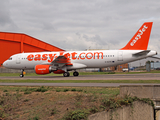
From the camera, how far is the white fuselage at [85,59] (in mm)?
26484

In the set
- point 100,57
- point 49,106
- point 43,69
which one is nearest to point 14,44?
point 43,69

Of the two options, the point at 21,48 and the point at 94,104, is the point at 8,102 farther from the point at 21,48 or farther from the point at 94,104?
the point at 21,48

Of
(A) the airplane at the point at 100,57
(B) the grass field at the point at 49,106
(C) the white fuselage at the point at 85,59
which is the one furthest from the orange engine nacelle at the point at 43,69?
(B) the grass field at the point at 49,106

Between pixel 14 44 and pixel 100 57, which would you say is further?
pixel 14 44

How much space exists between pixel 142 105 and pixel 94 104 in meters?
2.36

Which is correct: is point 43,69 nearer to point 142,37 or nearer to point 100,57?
point 100,57

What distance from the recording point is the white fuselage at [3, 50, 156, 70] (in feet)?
86.9

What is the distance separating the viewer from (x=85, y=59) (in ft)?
91.2

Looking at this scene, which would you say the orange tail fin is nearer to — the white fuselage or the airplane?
the airplane

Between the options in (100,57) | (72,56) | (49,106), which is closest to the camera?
(49,106)

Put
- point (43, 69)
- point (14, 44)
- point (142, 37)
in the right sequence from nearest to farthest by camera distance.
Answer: point (43, 69), point (142, 37), point (14, 44)

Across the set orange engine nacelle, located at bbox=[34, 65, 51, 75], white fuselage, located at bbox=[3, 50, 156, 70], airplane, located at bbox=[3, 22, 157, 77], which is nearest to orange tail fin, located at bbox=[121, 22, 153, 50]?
airplane, located at bbox=[3, 22, 157, 77]

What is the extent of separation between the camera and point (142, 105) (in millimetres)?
8844

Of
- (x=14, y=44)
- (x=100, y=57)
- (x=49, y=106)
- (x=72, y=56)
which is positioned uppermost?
(x=14, y=44)
